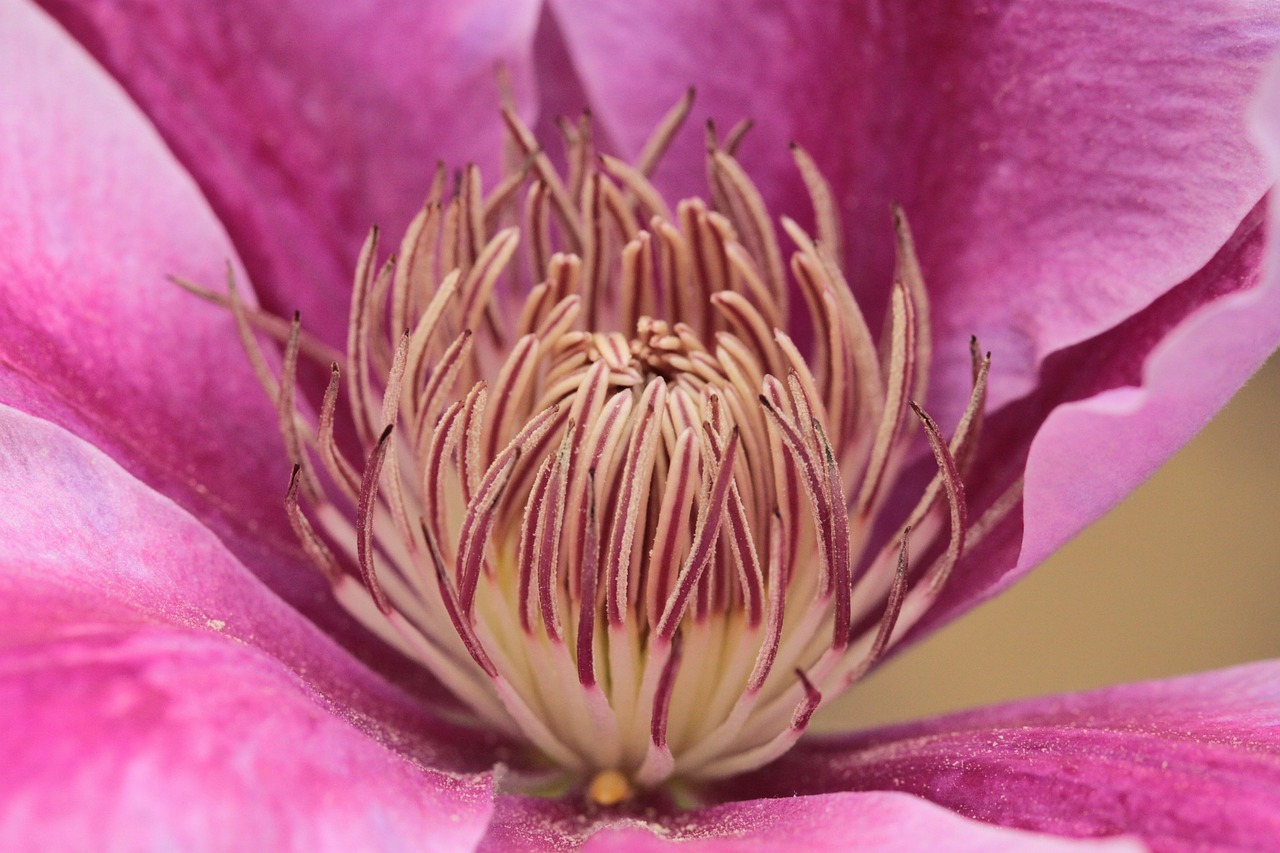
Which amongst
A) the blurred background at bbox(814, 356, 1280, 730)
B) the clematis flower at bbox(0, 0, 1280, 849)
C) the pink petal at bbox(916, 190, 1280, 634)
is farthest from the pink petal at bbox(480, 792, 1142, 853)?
the blurred background at bbox(814, 356, 1280, 730)

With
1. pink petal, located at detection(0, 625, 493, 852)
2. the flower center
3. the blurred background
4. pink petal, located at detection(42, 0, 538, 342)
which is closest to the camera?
pink petal, located at detection(0, 625, 493, 852)

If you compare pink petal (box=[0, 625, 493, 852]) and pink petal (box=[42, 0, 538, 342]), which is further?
pink petal (box=[42, 0, 538, 342])

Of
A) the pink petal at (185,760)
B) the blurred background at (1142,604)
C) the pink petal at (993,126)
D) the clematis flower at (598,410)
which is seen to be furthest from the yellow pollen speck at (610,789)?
the blurred background at (1142,604)

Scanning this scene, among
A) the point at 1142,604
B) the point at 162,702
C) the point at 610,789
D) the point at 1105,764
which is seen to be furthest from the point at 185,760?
the point at 1142,604

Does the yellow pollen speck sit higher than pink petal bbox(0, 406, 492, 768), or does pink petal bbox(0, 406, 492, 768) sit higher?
pink petal bbox(0, 406, 492, 768)

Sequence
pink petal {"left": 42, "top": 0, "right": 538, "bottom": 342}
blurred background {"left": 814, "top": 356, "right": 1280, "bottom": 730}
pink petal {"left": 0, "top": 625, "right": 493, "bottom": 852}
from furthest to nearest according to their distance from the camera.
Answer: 1. blurred background {"left": 814, "top": 356, "right": 1280, "bottom": 730}
2. pink petal {"left": 42, "top": 0, "right": 538, "bottom": 342}
3. pink petal {"left": 0, "top": 625, "right": 493, "bottom": 852}

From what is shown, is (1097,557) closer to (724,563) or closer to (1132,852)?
(724,563)

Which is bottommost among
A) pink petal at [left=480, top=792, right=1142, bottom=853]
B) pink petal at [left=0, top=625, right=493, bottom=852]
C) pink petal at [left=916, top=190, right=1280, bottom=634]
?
pink petal at [left=480, top=792, right=1142, bottom=853]

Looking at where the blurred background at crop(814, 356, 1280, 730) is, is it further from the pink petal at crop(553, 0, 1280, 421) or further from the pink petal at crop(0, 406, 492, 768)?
the pink petal at crop(0, 406, 492, 768)
